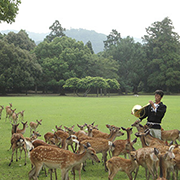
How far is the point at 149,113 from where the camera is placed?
19.1ft

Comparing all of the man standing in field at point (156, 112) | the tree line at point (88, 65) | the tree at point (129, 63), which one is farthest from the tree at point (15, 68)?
the man standing in field at point (156, 112)

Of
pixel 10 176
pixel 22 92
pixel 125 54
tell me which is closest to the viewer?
pixel 10 176

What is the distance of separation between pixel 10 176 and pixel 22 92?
46.6 metres

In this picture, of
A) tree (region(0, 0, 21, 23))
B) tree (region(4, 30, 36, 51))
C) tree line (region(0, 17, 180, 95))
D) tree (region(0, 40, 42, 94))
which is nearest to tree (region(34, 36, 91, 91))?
tree line (region(0, 17, 180, 95))

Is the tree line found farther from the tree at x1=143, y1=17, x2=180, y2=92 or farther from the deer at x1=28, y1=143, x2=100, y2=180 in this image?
the deer at x1=28, y1=143, x2=100, y2=180

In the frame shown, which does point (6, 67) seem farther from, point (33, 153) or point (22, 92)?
point (33, 153)

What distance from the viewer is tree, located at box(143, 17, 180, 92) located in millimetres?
50406

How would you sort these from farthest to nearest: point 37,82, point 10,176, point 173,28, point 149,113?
point 173,28, point 37,82, point 149,113, point 10,176

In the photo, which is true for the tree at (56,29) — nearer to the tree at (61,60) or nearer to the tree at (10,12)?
the tree at (61,60)

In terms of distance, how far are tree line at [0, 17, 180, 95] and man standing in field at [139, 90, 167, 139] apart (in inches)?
1417

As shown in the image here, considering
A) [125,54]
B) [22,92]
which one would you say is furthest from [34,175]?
[125,54]

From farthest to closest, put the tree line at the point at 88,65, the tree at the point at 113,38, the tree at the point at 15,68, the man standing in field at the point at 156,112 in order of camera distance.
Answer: the tree at the point at 113,38 < the tree line at the point at 88,65 < the tree at the point at 15,68 < the man standing in field at the point at 156,112

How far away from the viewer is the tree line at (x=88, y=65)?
141 feet

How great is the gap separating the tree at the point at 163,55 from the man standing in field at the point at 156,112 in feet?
153
